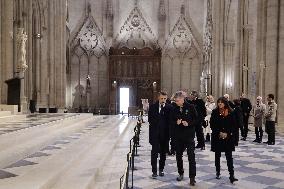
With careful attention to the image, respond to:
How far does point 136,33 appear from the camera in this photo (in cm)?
3478

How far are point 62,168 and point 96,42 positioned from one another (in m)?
→ 29.5

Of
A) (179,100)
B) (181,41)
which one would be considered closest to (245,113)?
(179,100)

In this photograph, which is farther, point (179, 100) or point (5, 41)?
point (5, 41)

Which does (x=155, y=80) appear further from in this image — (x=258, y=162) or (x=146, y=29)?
(x=258, y=162)

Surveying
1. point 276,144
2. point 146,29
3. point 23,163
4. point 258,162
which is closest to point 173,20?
point 146,29

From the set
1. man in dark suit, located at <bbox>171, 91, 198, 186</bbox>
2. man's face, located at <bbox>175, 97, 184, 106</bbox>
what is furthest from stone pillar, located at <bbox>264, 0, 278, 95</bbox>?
man's face, located at <bbox>175, 97, 184, 106</bbox>

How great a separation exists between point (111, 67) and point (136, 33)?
4.50m

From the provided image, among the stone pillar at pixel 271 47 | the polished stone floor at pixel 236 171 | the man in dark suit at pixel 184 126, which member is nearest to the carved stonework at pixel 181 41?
the stone pillar at pixel 271 47

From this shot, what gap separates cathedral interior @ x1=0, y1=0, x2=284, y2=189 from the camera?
7332mm

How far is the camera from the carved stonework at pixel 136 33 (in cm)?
3453

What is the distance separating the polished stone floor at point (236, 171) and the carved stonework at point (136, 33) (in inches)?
969

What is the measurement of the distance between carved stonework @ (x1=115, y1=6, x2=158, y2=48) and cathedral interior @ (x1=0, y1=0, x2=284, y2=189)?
95 mm

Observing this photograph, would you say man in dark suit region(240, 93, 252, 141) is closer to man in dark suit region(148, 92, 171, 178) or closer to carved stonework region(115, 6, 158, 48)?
man in dark suit region(148, 92, 171, 178)

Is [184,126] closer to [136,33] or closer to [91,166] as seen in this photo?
[91,166]
